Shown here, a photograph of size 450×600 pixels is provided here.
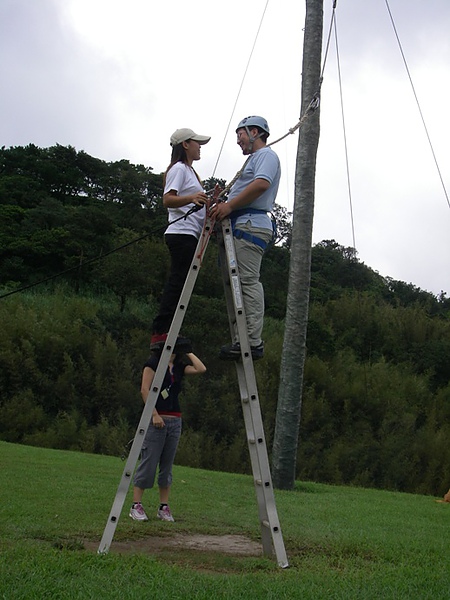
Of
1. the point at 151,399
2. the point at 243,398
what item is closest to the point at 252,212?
the point at 243,398

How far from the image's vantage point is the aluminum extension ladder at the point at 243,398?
4926mm

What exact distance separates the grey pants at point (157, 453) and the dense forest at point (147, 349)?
50.0 feet

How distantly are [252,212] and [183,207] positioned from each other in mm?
538

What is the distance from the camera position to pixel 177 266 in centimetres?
563

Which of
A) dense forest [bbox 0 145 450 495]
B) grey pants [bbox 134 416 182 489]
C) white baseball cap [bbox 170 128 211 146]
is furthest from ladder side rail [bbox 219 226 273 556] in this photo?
dense forest [bbox 0 145 450 495]

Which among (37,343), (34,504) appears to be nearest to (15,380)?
(37,343)

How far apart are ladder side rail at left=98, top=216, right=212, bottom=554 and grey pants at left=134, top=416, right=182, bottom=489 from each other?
5.18ft

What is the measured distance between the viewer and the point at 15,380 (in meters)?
23.8

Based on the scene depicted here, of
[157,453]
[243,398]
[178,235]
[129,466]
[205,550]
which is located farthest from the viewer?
[157,453]

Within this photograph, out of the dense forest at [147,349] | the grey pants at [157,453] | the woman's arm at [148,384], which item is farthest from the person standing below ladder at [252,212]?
the dense forest at [147,349]

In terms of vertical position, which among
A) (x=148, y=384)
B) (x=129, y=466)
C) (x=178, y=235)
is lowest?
(x=129, y=466)

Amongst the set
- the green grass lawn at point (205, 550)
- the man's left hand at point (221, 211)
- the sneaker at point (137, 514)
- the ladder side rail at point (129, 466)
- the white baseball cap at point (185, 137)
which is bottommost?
the green grass lawn at point (205, 550)

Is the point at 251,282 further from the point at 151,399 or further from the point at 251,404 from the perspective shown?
the point at 151,399

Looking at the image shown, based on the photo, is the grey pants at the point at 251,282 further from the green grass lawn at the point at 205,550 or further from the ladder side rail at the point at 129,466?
A: the green grass lawn at the point at 205,550
